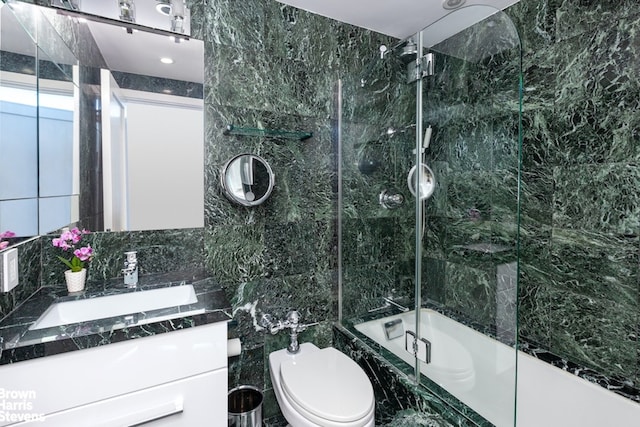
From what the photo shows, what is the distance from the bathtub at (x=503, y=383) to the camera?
1275 millimetres

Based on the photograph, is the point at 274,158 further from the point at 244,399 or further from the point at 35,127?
the point at 244,399

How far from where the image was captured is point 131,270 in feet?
4.65

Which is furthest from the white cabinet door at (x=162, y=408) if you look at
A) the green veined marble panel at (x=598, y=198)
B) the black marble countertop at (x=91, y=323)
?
the green veined marble panel at (x=598, y=198)

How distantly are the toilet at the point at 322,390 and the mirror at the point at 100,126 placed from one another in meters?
0.89

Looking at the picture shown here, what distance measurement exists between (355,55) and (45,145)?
1.74 meters

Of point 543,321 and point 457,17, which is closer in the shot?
point 457,17

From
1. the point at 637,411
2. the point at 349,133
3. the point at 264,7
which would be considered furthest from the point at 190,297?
the point at 637,411

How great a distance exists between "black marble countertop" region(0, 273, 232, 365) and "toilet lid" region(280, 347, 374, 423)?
0.52 metres

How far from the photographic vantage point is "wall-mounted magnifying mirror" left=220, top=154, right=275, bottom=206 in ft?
5.40

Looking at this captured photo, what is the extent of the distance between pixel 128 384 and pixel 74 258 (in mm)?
653

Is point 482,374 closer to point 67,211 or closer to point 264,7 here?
point 67,211

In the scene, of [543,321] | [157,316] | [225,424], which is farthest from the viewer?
[543,321]

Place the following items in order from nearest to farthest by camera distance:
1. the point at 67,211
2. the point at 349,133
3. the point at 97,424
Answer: the point at 97,424
the point at 67,211
the point at 349,133

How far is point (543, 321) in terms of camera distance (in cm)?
171
